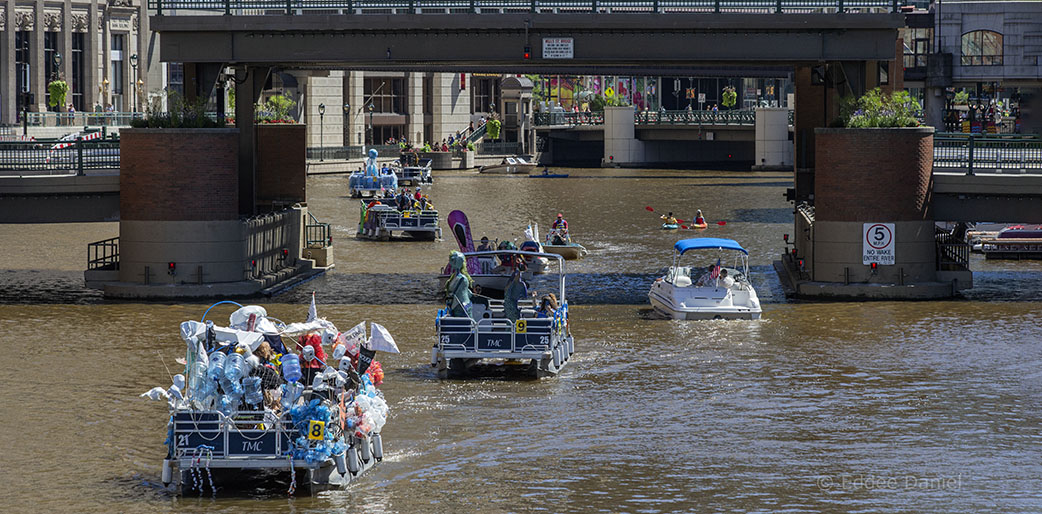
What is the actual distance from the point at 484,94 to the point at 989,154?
11479cm

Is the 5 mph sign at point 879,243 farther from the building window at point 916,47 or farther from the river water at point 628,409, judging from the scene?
the building window at point 916,47

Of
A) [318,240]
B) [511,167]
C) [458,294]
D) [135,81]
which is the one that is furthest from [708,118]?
[458,294]

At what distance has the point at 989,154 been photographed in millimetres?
43062

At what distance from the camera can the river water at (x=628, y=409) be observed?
21.2 m

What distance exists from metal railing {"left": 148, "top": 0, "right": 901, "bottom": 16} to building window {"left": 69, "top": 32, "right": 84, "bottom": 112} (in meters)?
66.3

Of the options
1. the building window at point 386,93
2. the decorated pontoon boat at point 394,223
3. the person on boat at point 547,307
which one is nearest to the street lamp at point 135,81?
the building window at point 386,93

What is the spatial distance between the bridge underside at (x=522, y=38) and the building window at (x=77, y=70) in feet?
219

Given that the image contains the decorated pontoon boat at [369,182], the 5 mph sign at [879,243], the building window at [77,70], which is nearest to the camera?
the 5 mph sign at [879,243]

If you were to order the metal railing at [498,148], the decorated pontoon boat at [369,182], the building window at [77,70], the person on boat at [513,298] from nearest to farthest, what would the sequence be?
the person on boat at [513,298] → the decorated pontoon boat at [369,182] → the building window at [77,70] → the metal railing at [498,148]

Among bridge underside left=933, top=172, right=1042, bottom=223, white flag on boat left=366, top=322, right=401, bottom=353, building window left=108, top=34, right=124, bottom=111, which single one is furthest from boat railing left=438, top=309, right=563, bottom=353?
building window left=108, top=34, right=124, bottom=111

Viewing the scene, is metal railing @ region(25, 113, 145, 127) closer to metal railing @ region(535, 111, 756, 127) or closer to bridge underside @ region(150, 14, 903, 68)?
bridge underside @ region(150, 14, 903, 68)

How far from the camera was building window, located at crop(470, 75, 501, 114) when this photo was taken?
6068 inches

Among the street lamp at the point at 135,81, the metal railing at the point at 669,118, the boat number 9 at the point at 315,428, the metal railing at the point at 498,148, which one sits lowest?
the boat number 9 at the point at 315,428

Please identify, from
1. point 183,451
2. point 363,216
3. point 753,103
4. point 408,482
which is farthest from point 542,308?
point 753,103
